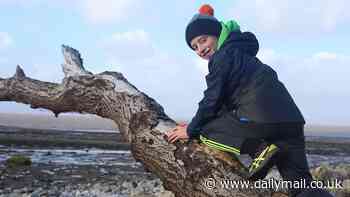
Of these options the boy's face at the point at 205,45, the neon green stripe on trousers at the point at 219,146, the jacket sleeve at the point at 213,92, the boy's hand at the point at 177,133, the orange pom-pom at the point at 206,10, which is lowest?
the neon green stripe on trousers at the point at 219,146

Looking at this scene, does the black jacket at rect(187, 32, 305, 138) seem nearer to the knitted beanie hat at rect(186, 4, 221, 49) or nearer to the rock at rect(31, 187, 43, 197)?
the knitted beanie hat at rect(186, 4, 221, 49)

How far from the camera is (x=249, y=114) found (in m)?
4.51

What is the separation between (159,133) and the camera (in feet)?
17.0

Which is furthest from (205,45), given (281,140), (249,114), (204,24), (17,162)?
(17,162)

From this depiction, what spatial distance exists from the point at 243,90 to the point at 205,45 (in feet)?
2.07

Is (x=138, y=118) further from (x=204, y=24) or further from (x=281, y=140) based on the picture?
(x=281, y=140)

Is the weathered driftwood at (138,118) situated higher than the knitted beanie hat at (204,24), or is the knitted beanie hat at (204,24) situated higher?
the knitted beanie hat at (204,24)

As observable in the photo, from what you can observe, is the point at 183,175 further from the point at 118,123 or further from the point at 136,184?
the point at 136,184

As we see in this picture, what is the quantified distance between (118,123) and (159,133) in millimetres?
724

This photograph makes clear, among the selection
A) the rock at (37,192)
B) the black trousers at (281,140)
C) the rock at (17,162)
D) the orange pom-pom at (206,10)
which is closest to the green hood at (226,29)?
the orange pom-pom at (206,10)

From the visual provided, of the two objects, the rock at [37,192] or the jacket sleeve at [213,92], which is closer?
the jacket sleeve at [213,92]

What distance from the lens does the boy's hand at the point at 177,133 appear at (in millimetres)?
4891

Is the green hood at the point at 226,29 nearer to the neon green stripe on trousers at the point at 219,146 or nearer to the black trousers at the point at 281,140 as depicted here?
the black trousers at the point at 281,140

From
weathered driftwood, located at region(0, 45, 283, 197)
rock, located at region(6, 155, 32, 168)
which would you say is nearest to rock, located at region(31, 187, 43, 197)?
rock, located at region(6, 155, 32, 168)
